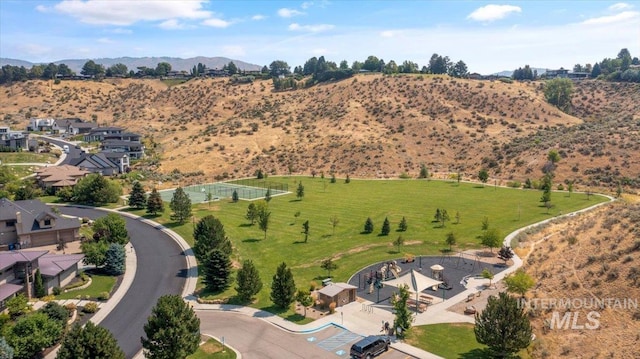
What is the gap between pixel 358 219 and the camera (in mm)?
75375

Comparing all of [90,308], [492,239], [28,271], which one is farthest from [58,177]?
[492,239]

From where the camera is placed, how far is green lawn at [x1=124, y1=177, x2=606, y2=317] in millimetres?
57406

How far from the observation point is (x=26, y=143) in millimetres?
122875

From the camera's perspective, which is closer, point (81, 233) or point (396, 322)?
point (396, 322)

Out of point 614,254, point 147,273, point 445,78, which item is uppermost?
point 445,78

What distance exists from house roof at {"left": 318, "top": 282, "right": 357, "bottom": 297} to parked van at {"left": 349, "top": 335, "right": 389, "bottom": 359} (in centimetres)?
854

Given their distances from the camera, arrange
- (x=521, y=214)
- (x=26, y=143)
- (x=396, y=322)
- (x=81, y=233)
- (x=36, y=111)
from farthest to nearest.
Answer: (x=36, y=111), (x=26, y=143), (x=521, y=214), (x=81, y=233), (x=396, y=322)

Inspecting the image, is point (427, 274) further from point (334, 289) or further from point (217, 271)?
point (217, 271)

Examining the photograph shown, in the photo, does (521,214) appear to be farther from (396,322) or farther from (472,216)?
(396,322)

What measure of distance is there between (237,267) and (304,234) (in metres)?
15.2

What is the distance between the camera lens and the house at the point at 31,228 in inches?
2328

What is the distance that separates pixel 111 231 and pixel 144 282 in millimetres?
→ 13237

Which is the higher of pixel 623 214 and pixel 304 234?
pixel 623 214

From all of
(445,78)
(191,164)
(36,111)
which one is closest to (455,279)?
(191,164)
